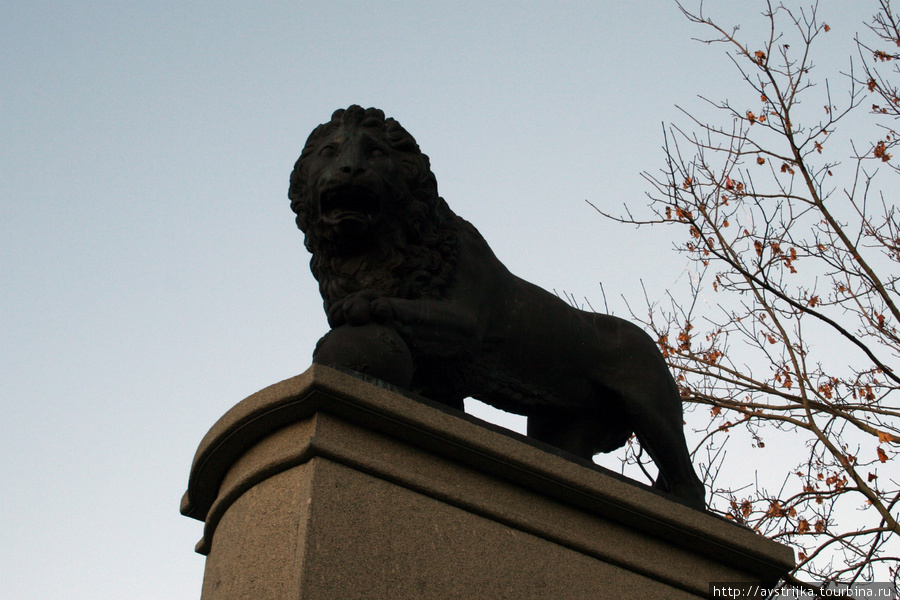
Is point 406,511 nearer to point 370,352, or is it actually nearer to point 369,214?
point 370,352

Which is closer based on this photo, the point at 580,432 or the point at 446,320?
the point at 446,320

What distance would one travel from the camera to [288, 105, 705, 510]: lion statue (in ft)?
13.9

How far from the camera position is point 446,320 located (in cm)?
431

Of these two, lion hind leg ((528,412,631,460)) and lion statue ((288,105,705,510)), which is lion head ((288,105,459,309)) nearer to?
lion statue ((288,105,705,510))

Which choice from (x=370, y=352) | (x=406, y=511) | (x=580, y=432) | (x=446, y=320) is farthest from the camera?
(x=580, y=432)

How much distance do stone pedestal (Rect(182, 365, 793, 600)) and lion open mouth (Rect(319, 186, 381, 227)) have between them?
89 cm

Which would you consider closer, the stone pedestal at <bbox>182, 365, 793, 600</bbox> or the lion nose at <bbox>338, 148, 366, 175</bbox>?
the stone pedestal at <bbox>182, 365, 793, 600</bbox>

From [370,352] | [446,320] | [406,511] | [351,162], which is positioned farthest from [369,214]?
[406,511]

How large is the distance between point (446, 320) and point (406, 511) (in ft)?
3.23

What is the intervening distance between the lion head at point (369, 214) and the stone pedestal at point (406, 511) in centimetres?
75

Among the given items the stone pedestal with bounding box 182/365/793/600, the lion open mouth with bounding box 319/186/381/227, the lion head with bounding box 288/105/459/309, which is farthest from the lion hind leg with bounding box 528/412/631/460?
the lion open mouth with bounding box 319/186/381/227

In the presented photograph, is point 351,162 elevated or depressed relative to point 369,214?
elevated

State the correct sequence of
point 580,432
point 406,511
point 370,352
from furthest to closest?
point 580,432
point 370,352
point 406,511

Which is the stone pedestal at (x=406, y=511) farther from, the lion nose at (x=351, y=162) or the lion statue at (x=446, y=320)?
the lion nose at (x=351, y=162)
